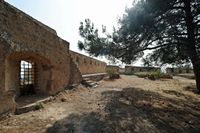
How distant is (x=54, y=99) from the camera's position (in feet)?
26.5

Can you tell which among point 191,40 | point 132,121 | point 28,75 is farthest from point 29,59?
point 191,40

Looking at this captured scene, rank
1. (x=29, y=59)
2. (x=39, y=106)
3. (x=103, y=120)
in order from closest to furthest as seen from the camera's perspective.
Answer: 1. (x=103, y=120)
2. (x=39, y=106)
3. (x=29, y=59)

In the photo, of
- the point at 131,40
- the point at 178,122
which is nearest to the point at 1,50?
the point at 178,122

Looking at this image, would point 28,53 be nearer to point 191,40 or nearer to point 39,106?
point 39,106

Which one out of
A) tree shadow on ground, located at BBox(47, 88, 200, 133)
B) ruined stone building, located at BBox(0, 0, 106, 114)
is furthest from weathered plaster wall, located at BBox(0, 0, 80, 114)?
tree shadow on ground, located at BBox(47, 88, 200, 133)

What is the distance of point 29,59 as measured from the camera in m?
8.09

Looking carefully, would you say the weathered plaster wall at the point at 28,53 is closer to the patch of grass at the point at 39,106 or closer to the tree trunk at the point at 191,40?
the patch of grass at the point at 39,106

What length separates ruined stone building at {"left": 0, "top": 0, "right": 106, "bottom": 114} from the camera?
17.5 ft

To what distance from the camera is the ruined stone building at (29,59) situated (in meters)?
5.32

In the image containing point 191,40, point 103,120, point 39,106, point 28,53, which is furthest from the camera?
point 191,40

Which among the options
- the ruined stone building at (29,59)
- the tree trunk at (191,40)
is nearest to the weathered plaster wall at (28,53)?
the ruined stone building at (29,59)

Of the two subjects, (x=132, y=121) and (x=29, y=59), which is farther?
(x=29, y=59)

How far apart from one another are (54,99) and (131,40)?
491 centimetres

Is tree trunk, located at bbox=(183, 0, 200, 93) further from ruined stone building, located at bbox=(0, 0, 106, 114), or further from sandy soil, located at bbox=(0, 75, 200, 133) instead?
ruined stone building, located at bbox=(0, 0, 106, 114)
